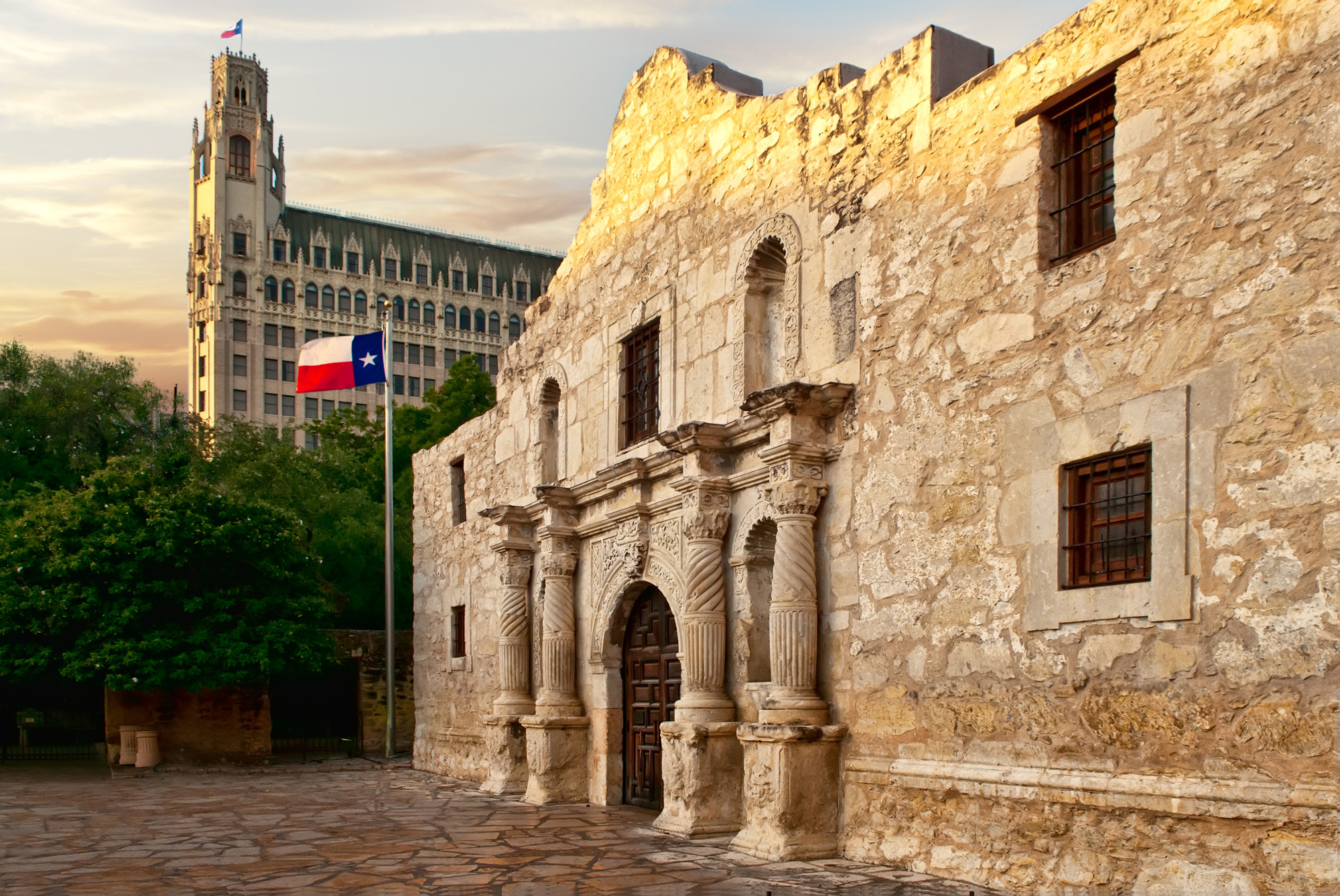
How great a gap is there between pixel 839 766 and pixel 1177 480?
3.29 meters

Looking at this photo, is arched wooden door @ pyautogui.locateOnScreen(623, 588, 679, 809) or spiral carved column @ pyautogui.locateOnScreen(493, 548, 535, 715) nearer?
arched wooden door @ pyautogui.locateOnScreen(623, 588, 679, 809)

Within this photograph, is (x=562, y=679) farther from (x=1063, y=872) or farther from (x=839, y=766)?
(x=1063, y=872)

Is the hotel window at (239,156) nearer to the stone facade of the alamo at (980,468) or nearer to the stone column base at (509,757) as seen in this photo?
the stone column base at (509,757)

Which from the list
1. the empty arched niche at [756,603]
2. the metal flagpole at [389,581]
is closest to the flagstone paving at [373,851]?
the empty arched niche at [756,603]

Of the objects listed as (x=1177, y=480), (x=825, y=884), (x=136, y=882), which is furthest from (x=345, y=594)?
(x=1177, y=480)

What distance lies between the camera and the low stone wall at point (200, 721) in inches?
743

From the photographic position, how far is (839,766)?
27.6 feet

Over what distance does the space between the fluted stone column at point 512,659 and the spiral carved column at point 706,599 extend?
4.06 metres

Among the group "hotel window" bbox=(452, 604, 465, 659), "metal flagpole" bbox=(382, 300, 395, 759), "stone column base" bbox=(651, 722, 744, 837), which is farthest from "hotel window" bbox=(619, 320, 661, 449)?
"metal flagpole" bbox=(382, 300, 395, 759)

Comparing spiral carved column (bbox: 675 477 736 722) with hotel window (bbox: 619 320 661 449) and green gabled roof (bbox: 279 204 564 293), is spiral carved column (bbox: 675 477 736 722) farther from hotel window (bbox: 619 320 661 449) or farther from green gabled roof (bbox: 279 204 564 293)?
green gabled roof (bbox: 279 204 564 293)

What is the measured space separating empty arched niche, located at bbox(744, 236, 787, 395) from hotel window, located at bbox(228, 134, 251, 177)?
6235 centimetres

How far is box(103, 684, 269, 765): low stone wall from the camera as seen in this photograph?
61.9ft

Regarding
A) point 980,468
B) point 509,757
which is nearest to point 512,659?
point 509,757

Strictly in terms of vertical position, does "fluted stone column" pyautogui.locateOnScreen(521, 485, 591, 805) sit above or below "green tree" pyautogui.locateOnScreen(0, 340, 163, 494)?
below
